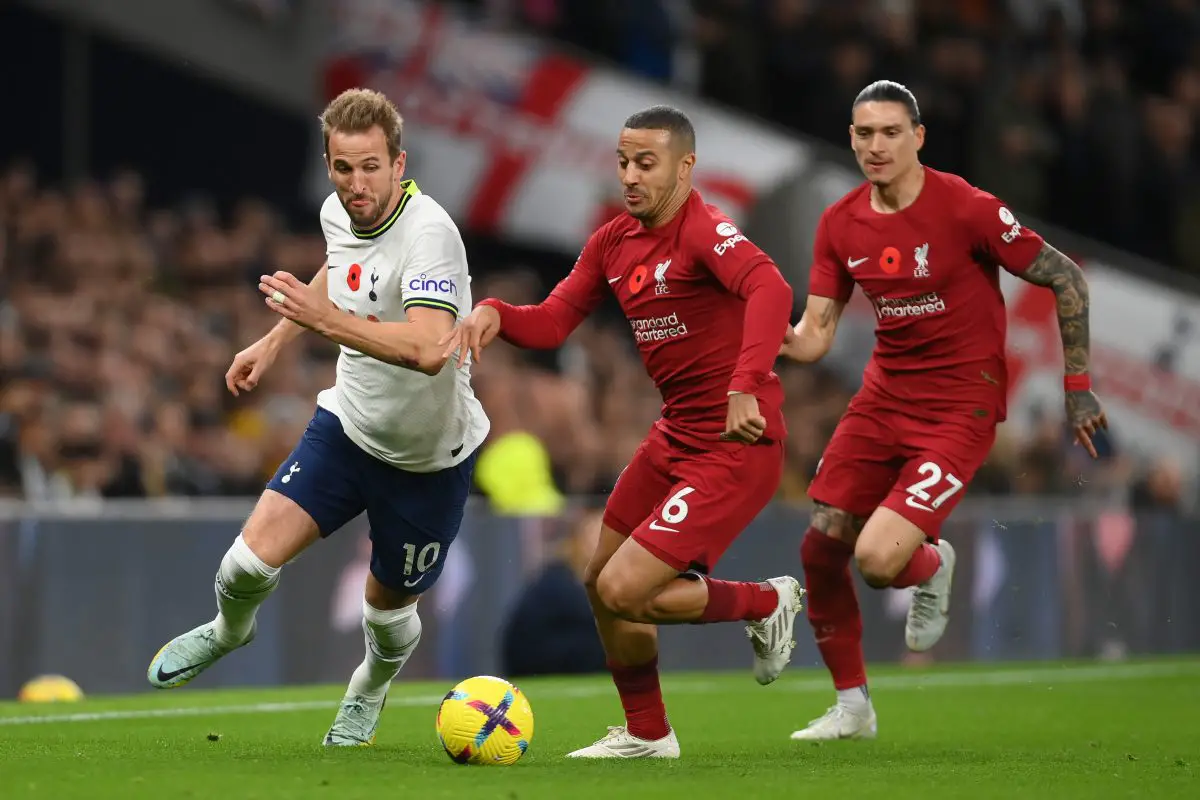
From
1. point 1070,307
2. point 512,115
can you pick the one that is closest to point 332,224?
point 1070,307

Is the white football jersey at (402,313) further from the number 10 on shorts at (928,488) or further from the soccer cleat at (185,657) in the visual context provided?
the number 10 on shorts at (928,488)

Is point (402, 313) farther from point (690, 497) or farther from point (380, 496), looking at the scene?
point (690, 497)

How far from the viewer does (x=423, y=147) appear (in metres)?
18.1

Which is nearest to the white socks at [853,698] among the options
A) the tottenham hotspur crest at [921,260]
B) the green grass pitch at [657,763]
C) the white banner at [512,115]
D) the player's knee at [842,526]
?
the green grass pitch at [657,763]

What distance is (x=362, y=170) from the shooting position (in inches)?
305

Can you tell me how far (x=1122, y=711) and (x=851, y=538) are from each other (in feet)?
9.84

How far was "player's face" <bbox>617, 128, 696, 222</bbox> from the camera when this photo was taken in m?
8.05

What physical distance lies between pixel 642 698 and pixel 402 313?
1.86 meters

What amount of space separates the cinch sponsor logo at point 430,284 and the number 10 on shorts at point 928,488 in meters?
2.35

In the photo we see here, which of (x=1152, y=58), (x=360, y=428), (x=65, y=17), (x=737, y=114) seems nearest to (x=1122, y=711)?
(x=360, y=428)

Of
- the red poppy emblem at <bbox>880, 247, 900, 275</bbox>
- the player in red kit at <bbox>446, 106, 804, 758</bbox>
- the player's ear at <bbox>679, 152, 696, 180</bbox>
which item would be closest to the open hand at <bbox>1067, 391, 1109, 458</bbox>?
the red poppy emblem at <bbox>880, 247, 900, 275</bbox>

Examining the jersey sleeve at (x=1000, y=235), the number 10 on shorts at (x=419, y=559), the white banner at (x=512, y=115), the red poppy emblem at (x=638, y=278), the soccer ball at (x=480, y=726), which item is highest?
the white banner at (x=512, y=115)

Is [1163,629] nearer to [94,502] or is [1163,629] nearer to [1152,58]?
[1152,58]

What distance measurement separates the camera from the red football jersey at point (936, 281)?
886cm
